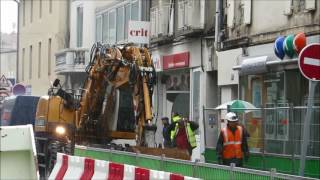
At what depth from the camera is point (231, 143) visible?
587 inches

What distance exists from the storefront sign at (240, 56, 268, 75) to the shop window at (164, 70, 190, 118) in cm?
696

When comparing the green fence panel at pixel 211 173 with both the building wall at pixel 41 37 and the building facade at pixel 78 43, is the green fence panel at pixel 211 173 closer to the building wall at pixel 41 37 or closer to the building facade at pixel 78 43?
the building facade at pixel 78 43

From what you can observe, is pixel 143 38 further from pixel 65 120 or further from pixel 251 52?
pixel 65 120

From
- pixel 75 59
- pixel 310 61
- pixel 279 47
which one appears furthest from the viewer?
pixel 75 59

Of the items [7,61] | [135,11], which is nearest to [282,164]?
[135,11]

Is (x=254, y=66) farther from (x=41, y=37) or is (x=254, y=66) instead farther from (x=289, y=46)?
Result: (x=41, y=37)

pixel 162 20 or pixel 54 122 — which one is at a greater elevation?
pixel 162 20

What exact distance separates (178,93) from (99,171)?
20445mm

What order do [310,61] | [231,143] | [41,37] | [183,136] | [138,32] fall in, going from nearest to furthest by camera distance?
[310,61], [231,143], [183,136], [138,32], [41,37]

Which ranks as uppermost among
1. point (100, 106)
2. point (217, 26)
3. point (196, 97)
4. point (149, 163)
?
point (217, 26)

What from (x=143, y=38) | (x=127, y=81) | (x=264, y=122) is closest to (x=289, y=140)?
(x=264, y=122)

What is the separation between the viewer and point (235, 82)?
24.1 m

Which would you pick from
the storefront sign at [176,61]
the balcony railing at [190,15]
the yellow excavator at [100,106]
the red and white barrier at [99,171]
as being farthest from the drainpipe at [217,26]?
the red and white barrier at [99,171]

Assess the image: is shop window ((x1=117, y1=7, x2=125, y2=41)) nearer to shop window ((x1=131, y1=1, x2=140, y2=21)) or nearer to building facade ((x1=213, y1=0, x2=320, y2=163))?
shop window ((x1=131, y1=1, x2=140, y2=21))
